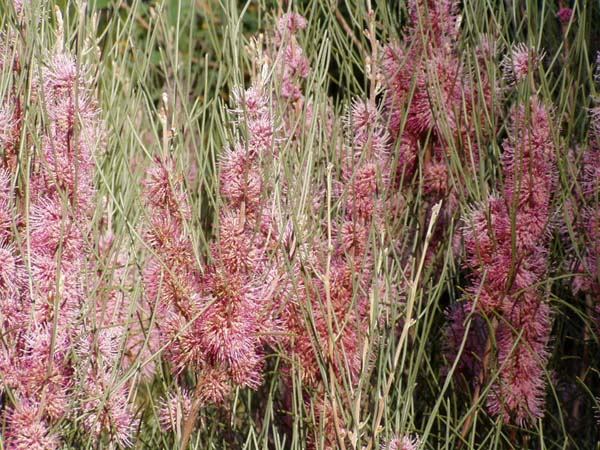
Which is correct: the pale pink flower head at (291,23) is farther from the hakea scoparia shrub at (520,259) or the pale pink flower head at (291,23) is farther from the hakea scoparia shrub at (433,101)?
the hakea scoparia shrub at (520,259)

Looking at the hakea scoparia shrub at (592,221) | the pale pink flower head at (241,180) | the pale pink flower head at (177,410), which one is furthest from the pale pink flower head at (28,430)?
the hakea scoparia shrub at (592,221)

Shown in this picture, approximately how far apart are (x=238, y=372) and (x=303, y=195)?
24 cm

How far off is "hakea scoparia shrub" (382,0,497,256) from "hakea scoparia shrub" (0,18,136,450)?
1.66 ft

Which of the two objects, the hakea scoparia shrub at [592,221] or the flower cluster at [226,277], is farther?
the hakea scoparia shrub at [592,221]

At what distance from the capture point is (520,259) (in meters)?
1.26

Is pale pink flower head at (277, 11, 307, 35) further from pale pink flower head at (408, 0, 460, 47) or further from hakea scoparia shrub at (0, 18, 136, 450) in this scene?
hakea scoparia shrub at (0, 18, 136, 450)

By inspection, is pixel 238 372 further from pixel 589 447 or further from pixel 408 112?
pixel 589 447

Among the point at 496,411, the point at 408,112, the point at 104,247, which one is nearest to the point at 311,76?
the point at 408,112

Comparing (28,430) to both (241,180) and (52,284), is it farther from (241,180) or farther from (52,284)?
(241,180)

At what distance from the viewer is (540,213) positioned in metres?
1.27

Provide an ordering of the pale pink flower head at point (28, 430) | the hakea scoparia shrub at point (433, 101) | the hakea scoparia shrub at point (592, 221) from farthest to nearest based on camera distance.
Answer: the hakea scoparia shrub at point (433, 101)
the hakea scoparia shrub at point (592, 221)
the pale pink flower head at point (28, 430)

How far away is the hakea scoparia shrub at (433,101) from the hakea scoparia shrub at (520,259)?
15cm

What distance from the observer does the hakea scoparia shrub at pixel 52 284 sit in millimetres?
1099

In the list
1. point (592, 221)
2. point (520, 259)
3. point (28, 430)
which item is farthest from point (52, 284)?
point (592, 221)
